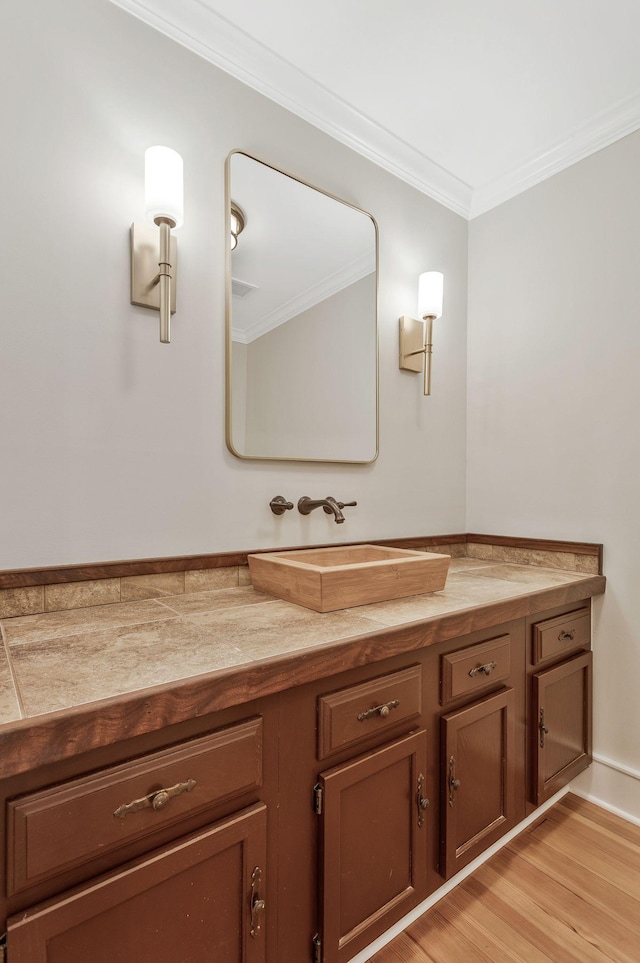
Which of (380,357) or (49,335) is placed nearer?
(49,335)

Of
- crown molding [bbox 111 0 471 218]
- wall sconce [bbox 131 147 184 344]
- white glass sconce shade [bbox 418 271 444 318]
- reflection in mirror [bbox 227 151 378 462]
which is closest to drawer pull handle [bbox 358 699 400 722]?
reflection in mirror [bbox 227 151 378 462]

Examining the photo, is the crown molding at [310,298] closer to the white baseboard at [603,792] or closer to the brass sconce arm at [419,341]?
the brass sconce arm at [419,341]

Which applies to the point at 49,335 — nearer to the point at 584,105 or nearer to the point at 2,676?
the point at 2,676

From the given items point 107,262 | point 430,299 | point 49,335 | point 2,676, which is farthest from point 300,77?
point 2,676

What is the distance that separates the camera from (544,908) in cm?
135

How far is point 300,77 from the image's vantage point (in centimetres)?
167

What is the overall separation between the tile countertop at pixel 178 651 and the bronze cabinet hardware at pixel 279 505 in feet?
0.96

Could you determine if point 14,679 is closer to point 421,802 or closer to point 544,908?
point 421,802

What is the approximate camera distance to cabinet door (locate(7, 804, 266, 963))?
0.69 meters

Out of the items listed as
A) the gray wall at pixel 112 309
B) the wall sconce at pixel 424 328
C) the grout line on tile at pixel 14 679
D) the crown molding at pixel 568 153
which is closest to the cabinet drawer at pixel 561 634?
the gray wall at pixel 112 309

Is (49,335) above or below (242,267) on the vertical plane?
below

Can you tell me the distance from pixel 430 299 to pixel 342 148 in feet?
2.12

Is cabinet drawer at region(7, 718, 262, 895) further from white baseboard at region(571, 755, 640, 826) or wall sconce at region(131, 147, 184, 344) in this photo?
white baseboard at region(571, 755, 640, 826)

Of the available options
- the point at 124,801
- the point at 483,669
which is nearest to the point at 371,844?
the point at 483,669
